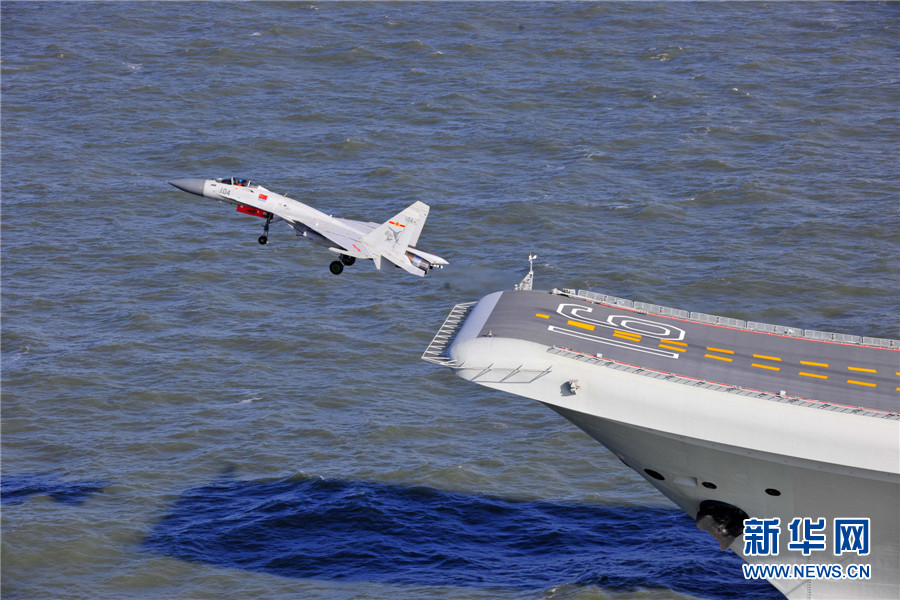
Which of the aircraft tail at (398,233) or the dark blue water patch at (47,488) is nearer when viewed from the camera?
the aircraft tail at (398,233)

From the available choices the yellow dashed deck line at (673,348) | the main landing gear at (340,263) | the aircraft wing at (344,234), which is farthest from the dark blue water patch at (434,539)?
the aircraft wing at (344,234)

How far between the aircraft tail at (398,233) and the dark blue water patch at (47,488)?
22818 millimetres

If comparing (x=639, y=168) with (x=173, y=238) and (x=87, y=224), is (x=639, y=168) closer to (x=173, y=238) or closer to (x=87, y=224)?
(x=173, y=238)

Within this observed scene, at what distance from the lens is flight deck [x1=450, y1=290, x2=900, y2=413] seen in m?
52.3

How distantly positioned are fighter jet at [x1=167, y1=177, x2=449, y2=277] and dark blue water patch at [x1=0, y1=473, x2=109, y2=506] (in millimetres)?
19278

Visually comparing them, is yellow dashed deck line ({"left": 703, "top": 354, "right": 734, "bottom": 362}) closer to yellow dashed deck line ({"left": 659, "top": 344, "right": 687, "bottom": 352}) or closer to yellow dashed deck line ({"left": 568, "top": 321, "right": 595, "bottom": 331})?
yellow dashed deck line ({"left": 659, "top": 344, "right": 687, "bottom": 352})

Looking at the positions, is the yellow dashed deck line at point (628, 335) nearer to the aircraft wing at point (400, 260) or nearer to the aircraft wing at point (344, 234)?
the aircraft wing at point (400, 260)

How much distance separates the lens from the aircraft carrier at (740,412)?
48.5 meters

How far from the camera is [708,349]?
55562mm

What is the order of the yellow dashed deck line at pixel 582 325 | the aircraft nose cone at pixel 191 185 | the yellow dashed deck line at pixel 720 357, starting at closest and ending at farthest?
the yellow dashed deck line at pixel 720 357 < the yellow dashed deck line at pixel 582 325 < the aircraft nose cone at pixel 191 185

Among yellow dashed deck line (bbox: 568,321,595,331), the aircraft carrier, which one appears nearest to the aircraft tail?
the aircraft carrier

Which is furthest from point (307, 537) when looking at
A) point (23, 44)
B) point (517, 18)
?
point (23, 44)

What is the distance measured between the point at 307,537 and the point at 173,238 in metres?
37.7

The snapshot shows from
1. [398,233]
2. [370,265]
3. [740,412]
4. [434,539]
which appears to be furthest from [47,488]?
[740,412]
